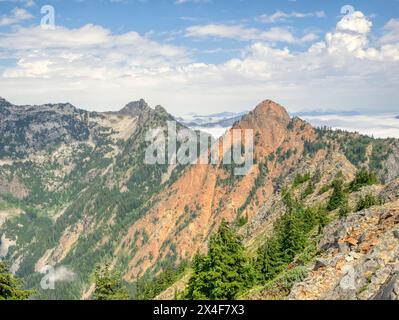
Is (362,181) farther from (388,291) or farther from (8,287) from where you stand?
(388,291)

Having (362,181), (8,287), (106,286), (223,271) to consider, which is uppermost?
(362,181)

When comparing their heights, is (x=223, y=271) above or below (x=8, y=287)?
below

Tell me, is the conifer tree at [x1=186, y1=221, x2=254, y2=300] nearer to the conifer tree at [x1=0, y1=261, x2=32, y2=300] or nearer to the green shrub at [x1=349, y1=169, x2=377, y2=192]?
the conifer tree at [x1=0, y1=261, x2=32, y2=300]

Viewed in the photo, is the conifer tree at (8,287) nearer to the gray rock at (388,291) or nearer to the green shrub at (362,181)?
the gray rock at (388,291)

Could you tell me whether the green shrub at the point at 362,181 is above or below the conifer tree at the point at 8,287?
above

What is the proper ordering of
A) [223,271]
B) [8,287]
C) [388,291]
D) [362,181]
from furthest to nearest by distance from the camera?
[362,181], [223,271], [8,287], [388,291]

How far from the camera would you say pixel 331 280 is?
111 ft

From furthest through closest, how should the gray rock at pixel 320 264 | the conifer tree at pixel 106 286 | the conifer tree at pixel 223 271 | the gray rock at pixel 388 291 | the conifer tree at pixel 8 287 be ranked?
1. the conifer tree at pixel 106 286
2. the conifer tree at pixel 223 271
3. the conifer tree at pixel 8 287
4. the gray rock at pixel 320 264
5. the gray rock at pixel 388 291

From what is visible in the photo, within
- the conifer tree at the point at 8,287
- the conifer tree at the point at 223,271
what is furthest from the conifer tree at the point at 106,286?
the conifer tree at the point at 8,287

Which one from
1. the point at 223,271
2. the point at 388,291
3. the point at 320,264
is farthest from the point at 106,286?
the point at 388,291
